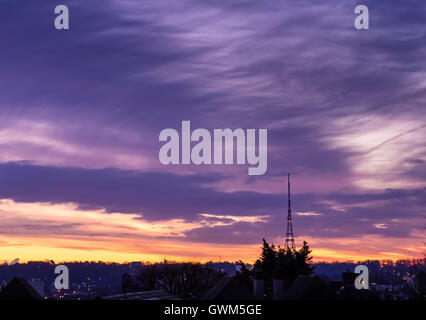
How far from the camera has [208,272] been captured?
649ft

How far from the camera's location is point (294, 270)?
462 ft

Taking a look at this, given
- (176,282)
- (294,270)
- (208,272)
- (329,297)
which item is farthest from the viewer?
(208,272)

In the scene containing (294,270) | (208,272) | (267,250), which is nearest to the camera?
(294,270)
